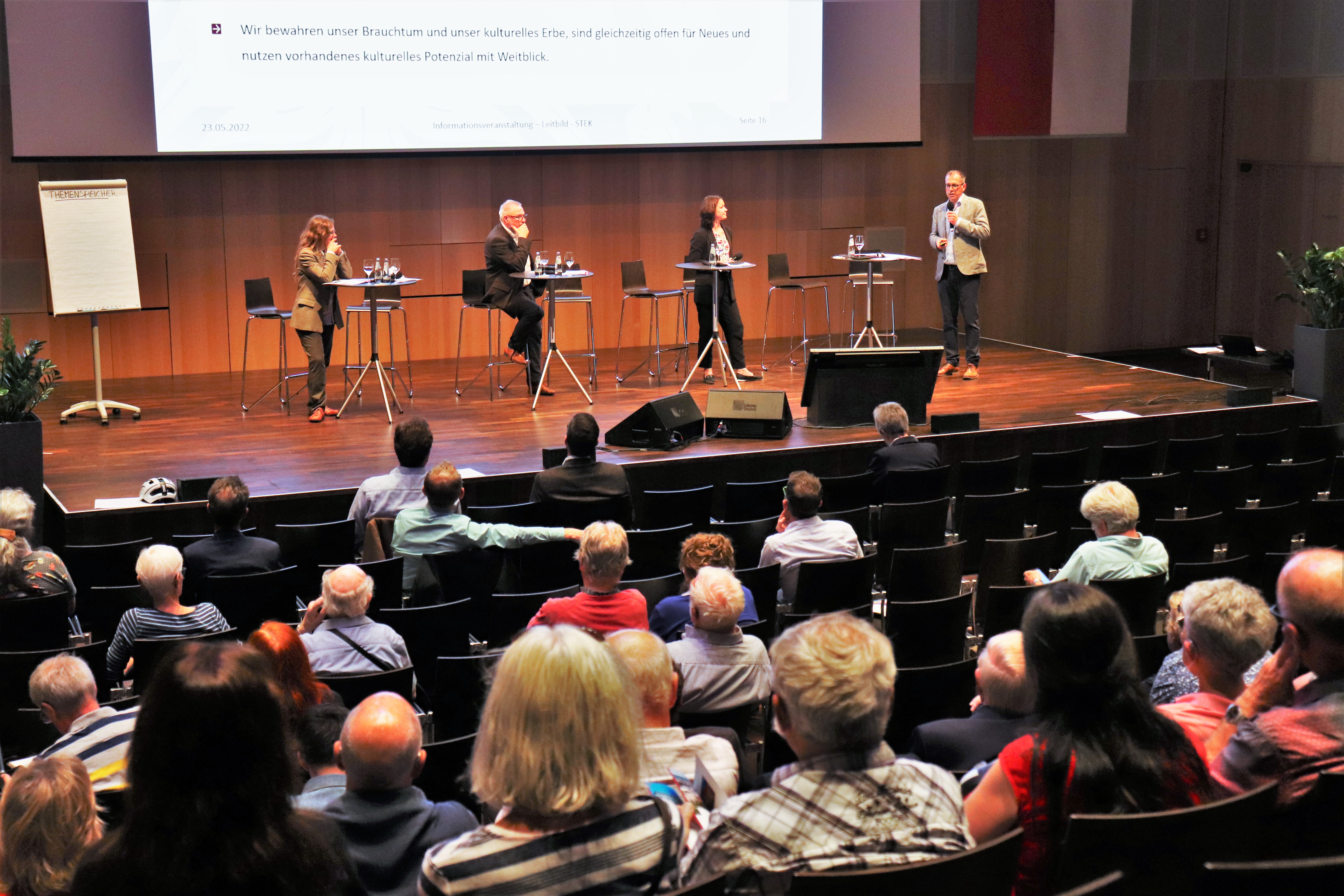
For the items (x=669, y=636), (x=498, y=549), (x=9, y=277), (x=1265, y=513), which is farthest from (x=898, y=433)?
(x=9, y=277)

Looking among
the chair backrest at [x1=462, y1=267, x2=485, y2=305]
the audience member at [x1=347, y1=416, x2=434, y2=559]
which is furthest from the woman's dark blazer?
the audience member at [x1=347, y1=416, x2=434, y2=559]

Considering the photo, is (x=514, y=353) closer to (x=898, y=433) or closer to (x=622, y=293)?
(x=622, y=293)

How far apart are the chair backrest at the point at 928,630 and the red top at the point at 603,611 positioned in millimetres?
888

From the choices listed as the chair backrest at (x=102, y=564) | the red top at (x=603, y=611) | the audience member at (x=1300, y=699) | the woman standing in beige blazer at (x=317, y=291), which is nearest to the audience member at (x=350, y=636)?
the red top at (x=603, y=611)

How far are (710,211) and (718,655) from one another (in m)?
6.37

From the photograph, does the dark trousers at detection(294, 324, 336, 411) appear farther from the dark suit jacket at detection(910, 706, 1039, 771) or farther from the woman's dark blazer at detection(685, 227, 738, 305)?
the dark suit jacket at detection(910, 706, 1039, 771)

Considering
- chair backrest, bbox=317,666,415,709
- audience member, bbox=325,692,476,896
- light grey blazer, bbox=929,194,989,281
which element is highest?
light grey blazer, bbox=929,194,989,281

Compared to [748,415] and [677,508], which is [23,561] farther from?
[748,415]

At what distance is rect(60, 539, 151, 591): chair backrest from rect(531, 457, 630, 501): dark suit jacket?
5.72 ft

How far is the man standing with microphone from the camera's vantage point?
10.1 metres

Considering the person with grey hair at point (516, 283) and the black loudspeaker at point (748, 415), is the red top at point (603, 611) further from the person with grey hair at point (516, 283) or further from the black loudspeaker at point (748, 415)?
the person with grey hair at point (516, 283)

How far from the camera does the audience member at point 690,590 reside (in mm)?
4211

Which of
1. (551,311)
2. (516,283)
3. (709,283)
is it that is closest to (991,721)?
(551,311)

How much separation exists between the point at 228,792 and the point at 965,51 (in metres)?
12.8
